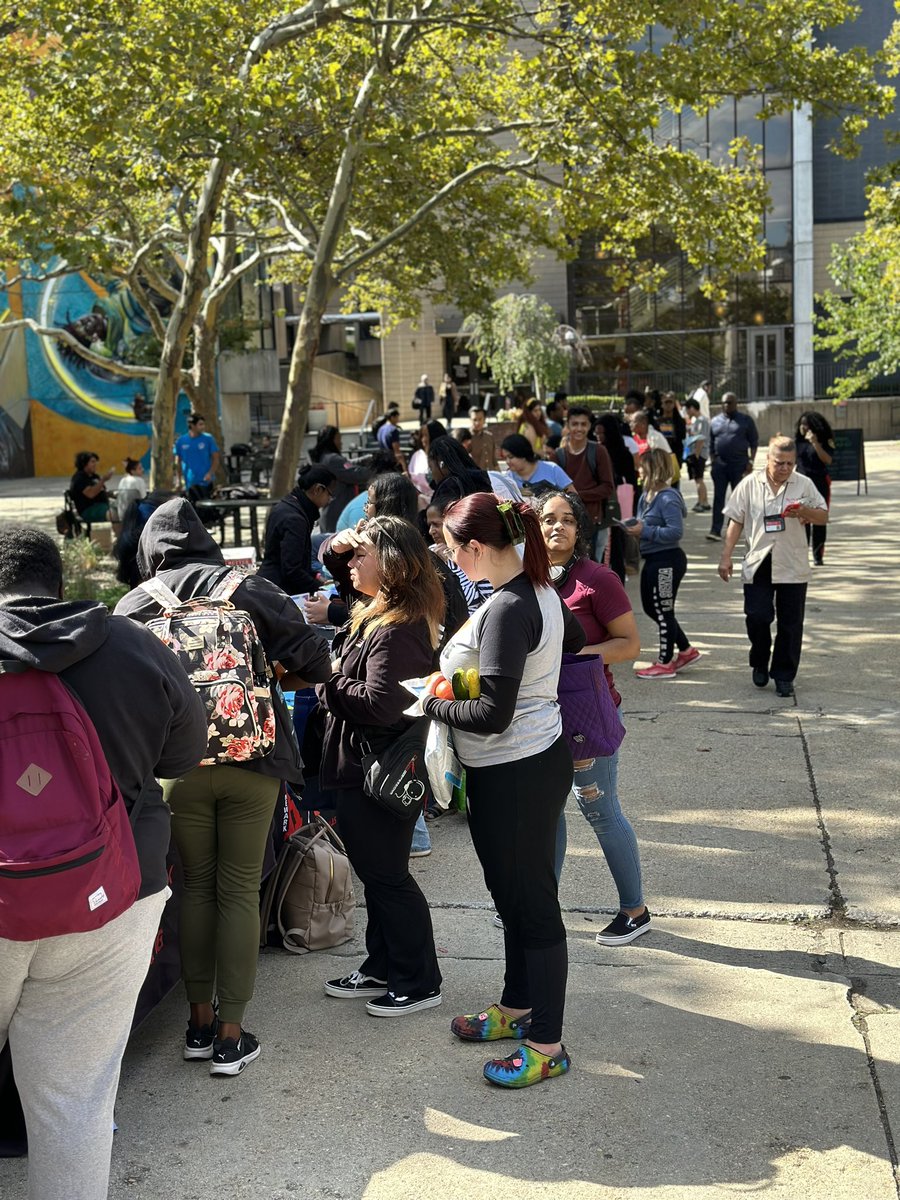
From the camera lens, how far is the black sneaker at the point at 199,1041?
4.38 m

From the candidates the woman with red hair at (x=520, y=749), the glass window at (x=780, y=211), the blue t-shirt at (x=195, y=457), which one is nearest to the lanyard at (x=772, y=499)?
the woman with red hair at (x=520, y=749)

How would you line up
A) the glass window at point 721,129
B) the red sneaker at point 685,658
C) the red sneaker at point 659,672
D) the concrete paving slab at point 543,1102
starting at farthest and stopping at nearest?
the glass window at point 721,129 < the red sneaker at point 685,658 < the red sneaker at point 659,672 < the concrete paving slab at point 543,1102

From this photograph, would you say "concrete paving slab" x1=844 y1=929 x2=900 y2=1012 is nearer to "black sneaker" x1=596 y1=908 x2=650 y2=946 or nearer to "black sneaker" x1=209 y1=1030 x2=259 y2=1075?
"black sneaker" x1=596 y1=908 x2=650 y2=946

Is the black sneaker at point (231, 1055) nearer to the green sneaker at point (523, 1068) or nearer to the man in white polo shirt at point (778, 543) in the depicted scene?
the green sneaker at point (523, 1068)

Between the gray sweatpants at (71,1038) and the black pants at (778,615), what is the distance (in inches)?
254

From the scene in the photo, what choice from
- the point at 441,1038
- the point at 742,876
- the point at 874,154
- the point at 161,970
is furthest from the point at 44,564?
the point at 874,154

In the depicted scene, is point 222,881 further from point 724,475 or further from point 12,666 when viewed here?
point 724,475

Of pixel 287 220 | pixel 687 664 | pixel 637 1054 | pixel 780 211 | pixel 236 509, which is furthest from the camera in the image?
pixel 780 211

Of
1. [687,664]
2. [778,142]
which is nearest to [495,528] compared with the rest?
[687,664]

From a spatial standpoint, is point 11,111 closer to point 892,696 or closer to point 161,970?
point 892,696

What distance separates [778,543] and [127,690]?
6.31m

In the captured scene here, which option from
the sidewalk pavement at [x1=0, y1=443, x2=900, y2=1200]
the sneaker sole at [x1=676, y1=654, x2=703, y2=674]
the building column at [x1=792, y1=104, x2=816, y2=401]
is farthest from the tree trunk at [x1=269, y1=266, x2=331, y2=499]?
the building column at [x1=792, y1=104, x2=816, y2=401]

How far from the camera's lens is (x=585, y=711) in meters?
5.04

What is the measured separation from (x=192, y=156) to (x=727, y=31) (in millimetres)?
6625
